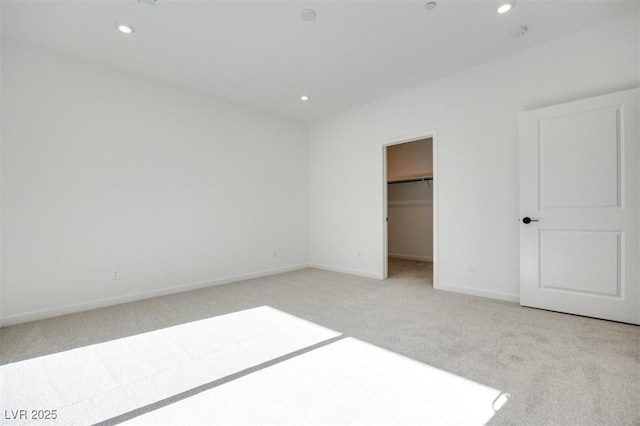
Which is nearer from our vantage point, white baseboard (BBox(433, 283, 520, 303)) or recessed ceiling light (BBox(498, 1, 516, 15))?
recessed ceiling light (BBox(498, 1, 516, 15))

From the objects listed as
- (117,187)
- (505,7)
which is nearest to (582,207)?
(505,7)

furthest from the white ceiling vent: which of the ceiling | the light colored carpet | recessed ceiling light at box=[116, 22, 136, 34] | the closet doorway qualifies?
the closet doorway

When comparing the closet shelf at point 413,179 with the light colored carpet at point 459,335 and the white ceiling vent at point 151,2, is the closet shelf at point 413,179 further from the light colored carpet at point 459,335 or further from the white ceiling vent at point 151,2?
the white ceiling vent at point 151,2

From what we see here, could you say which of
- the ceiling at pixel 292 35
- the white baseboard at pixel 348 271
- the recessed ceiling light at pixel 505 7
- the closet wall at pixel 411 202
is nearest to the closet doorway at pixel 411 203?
the closet wall at pixel 411 202

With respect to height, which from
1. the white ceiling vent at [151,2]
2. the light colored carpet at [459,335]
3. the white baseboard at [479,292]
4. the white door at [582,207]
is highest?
the white ceiling vent at [151,2]

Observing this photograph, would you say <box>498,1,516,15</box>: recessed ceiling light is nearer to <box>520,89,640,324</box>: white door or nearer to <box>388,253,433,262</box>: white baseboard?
<box>520,89,640,324</box>: white door

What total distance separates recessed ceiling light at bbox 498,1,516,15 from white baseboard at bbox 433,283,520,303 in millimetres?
2849

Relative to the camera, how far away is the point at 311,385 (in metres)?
1.70

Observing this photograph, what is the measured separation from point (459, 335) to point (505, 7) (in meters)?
2.83

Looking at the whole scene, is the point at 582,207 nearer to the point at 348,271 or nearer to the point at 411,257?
the point at 348,271

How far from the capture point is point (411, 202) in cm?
639

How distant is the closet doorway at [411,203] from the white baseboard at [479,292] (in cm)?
195

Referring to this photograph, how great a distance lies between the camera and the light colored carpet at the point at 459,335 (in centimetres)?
155

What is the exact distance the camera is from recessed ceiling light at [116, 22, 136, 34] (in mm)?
2592
